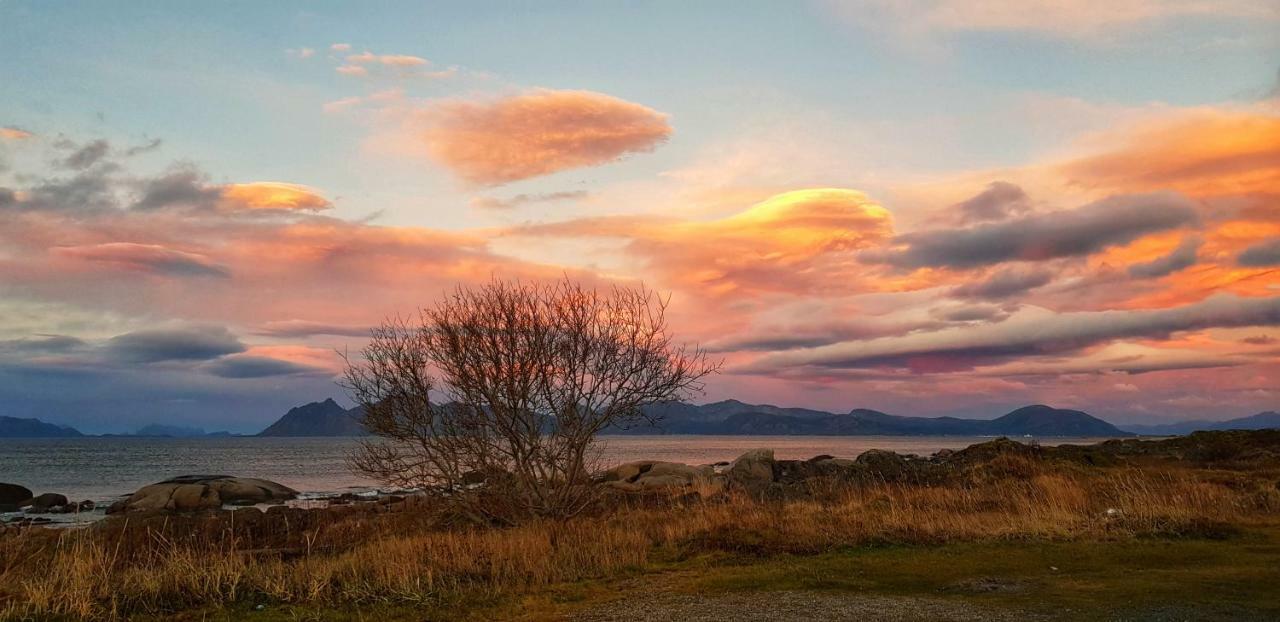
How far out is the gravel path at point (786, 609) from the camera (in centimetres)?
1139

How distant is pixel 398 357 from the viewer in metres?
21.9

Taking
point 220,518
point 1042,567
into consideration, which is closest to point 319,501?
point 220,518

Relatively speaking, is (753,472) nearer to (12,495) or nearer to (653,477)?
(653,477)

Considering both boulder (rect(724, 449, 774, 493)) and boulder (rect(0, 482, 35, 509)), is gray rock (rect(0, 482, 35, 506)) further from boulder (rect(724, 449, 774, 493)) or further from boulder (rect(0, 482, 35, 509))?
boulder (rect(724, 449, 774, 493))

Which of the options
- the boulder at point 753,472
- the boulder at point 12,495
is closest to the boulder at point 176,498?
the boulder at point 12,495

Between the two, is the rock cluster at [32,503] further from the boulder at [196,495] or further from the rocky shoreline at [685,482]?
the boulder at [196,495]

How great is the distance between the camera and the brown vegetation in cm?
1324

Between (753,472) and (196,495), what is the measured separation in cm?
3005

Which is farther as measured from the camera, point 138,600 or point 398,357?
point 398,357

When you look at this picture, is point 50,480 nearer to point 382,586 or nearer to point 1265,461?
point 382,586

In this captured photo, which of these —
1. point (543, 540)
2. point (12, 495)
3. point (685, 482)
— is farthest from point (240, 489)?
point (543, 540)

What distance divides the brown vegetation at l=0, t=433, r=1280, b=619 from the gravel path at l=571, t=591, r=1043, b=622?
2.49m

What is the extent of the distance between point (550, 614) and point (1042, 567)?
8943 mm

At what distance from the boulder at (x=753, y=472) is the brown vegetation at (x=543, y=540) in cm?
620
